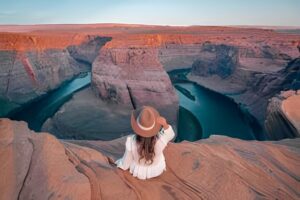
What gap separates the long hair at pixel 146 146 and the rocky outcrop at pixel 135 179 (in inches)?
21.2

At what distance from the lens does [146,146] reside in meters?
3.74

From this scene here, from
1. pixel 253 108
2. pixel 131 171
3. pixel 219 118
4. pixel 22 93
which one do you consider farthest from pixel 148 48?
pixel 131 171


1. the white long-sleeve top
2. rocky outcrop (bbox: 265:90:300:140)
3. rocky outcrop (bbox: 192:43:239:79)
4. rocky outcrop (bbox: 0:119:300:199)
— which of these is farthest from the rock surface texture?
the white long-sleeve top

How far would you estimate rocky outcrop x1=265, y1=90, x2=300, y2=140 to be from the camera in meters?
9.49

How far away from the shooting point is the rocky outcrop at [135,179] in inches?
148

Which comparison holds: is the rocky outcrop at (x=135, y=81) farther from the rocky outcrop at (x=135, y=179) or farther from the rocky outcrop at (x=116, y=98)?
the rocky outcrop at (x=135, y=179)

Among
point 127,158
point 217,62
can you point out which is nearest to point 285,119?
point 127,158

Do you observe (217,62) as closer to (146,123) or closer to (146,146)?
(146,146)

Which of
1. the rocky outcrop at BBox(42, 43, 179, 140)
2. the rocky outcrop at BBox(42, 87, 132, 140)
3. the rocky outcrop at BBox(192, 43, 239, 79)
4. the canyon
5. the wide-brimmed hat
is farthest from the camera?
the rocky outcrop at BBox(192, 43, 239, 79)

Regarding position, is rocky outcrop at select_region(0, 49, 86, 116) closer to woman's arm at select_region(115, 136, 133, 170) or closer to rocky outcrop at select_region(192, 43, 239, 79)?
rocky outcrop at select_region(192, 43, 239, 79)

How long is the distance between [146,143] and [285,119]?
8.46 meters

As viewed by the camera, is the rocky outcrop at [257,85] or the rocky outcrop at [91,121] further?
the rocky outcrop at [257,85]

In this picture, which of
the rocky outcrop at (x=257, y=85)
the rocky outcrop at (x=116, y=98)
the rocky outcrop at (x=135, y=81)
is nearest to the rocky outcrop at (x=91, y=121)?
the rocky outcrop at (x=116, y=98)

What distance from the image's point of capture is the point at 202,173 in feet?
15.3
